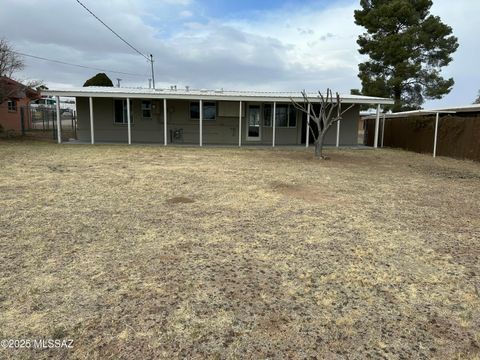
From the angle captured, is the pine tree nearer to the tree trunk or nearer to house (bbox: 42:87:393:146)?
the tree trunk

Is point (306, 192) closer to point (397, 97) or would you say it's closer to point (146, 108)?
point (146, 108)

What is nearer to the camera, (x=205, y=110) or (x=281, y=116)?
(x=205, y=110)

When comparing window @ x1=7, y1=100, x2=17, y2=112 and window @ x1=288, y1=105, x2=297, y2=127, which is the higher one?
window @ x1=7, y1=100, x2=17, y2=112

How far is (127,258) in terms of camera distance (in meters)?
3.80

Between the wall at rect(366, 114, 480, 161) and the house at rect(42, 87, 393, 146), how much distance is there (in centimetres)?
237

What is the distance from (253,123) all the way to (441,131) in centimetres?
852

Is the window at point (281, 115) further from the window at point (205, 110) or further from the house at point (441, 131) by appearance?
the house at point (441, 131)

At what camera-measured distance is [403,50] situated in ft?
83.5

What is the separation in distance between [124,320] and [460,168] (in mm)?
12159

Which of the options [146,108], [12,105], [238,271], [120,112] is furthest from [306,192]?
[12,105]

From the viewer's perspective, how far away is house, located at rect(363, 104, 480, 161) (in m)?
13.8

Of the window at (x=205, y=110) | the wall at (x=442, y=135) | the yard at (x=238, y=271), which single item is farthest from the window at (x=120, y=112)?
the wall at (x=442, y=135)

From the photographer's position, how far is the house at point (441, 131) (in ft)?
45.2

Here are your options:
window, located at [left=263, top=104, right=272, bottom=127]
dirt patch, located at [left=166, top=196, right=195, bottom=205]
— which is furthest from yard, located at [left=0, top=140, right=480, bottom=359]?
window, located at [left=263, top=104, right=272, bottom=127]
